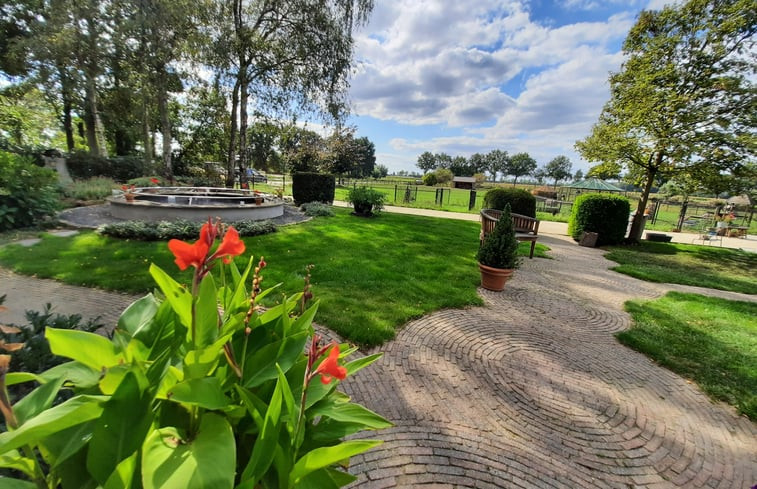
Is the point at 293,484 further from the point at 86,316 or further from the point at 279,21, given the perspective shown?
the point at 279,21

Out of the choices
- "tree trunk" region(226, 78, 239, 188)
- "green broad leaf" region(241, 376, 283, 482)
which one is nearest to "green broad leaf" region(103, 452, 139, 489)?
"green broad leaf" region(241, 376, 283, 482)

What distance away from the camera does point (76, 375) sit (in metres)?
0.91


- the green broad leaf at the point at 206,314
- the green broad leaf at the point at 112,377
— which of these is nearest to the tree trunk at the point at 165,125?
the green broad leaf at the point at 206,314

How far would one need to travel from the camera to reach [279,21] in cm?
1195

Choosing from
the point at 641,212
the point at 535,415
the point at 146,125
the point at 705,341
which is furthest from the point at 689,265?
the point at 146,125

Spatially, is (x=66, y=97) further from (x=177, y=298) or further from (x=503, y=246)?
(x=177, y=298)

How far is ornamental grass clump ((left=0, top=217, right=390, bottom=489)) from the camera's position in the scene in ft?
2.30

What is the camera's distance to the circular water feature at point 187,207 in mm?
7941

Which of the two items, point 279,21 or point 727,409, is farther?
point 279,21

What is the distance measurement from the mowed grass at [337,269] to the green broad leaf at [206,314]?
2.35m

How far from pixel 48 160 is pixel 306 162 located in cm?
1427

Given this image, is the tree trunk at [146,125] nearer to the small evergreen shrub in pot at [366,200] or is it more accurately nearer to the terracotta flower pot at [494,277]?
the small evergreen shrub in pot at [366,200]

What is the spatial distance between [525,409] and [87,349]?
2.83 m

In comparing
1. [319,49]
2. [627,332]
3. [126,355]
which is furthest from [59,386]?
[319,49]
